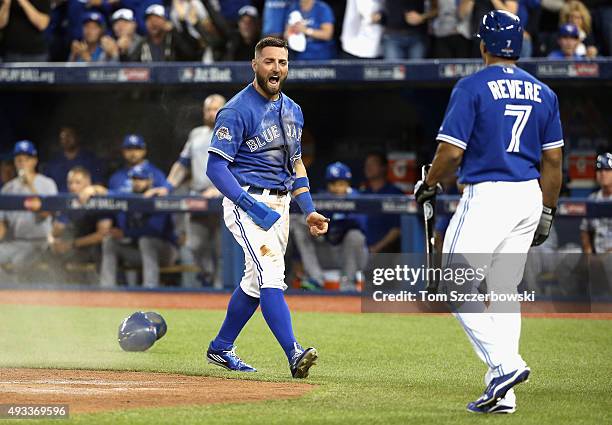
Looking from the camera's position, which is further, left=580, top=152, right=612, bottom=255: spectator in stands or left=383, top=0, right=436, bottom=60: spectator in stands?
left=383, top=0, right=436, bottom=60: spectator in stands

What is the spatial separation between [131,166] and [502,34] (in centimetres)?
786

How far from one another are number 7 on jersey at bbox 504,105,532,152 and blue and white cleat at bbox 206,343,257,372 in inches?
90.9

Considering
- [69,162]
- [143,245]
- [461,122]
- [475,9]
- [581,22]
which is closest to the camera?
[461,122]

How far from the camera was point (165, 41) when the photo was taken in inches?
518

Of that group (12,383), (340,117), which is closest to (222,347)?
(12,383)

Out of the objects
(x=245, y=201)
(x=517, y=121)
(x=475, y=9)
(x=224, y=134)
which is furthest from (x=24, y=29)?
(x=517, y=121)

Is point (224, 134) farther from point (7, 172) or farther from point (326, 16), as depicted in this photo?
point (7, 172)

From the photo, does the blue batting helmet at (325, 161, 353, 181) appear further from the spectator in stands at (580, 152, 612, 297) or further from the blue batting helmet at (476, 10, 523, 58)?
the blue batting helmet at (476, 10, 523, 58)

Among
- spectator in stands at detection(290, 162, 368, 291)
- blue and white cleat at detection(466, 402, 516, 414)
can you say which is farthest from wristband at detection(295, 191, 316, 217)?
spectator in stands at detection(290, 162, 368, 291)

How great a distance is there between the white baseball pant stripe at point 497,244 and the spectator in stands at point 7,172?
9.09 meters

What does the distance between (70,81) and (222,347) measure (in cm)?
670

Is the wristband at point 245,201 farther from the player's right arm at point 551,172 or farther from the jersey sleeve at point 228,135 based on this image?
the player's right arm at point 551,172

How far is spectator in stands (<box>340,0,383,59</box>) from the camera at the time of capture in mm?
12469

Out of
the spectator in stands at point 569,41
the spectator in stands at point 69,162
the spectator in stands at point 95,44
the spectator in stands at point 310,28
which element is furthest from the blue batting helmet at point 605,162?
the spectator in stands at point 69,162
